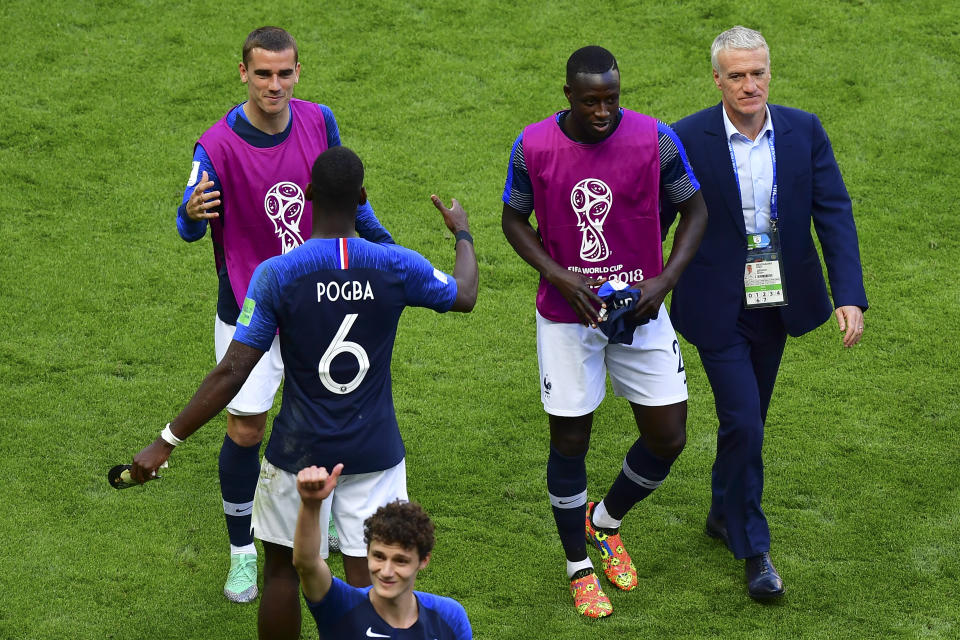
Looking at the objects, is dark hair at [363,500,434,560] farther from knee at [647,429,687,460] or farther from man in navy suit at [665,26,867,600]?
man in navy suit at [665,26,867,600]

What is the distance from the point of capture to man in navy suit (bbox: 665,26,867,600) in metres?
5.72

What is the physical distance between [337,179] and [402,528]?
127cm

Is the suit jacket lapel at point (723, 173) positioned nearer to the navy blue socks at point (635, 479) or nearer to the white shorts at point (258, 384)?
the navy blue socks at point (635, 479)

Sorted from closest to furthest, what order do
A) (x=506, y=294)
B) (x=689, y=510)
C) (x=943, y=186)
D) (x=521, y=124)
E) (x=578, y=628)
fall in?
(x=578, y=628), (x=689, y=510), (x=506, y=294), (x=943, y=186), (x=521, y=124)

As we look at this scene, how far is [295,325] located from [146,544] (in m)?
2.27

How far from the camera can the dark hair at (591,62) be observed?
5.29m

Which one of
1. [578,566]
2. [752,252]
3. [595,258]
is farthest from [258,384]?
[752,252]

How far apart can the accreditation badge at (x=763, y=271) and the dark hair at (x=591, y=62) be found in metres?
1.05

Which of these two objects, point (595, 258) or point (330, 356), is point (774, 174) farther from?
point (330, 356)

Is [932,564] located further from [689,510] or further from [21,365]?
[21,365]

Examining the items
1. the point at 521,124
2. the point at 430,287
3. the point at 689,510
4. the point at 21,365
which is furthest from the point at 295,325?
the point at 521,124

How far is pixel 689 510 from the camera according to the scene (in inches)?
260

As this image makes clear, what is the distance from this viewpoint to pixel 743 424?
5.80 m

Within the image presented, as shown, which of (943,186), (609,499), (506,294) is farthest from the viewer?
(943,186)
